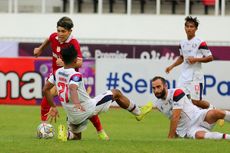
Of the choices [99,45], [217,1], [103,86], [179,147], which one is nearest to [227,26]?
[217,1]

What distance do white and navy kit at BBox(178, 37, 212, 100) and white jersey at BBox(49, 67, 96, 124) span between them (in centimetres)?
410

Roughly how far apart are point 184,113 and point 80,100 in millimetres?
2149

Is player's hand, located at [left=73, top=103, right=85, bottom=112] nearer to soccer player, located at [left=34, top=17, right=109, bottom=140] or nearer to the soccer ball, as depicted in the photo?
soccer player, located at [left=34, top=17, right=109, bottom=140]

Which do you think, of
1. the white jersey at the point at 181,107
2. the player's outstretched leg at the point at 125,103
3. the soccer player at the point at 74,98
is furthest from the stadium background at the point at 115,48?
the soccer player at the point at 74,98

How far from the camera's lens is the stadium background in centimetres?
2494

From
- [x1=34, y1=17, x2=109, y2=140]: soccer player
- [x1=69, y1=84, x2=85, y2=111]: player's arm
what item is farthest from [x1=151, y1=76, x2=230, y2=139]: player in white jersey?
[x1=69, y1=84, x2=85, y2=111]: player's arm

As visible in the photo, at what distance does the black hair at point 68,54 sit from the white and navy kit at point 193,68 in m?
4.43

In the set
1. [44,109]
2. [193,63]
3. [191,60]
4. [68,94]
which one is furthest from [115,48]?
[68,94]

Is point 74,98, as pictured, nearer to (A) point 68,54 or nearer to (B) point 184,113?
(A) point 68,54

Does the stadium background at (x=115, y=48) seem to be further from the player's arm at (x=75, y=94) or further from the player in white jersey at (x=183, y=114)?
the player's arm at (x=75, y=94)

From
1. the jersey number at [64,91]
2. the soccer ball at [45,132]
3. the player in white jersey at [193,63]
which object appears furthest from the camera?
the player in white jersey at [193,63]

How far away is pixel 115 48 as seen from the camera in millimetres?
32688

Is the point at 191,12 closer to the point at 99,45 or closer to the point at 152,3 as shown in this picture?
the point at 152,3

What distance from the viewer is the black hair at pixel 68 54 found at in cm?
1255
